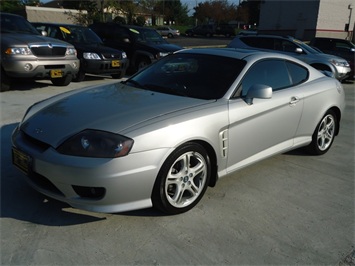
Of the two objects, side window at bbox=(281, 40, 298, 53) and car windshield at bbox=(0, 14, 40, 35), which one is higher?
car windshield at bbox=(0, 14, 40, 35)

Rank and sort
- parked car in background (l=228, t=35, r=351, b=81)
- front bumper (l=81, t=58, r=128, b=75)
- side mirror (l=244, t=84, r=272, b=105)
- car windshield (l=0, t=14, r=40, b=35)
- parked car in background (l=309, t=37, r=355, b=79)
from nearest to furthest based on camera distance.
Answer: side mirror (l=244, t=84, r=272, b=105), car windshield (l=0, t=14, r=40, b=35), front bumper (l=81, t=58, r=128, b=75), parked car in background (l=228, t=35, r=351, b=81), parked car in background (l=309, t=37, r=355, b=79)

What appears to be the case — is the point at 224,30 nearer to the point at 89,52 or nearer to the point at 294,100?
the point at 89,52

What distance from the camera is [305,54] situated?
11.6 metres

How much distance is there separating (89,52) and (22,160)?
6.99 m

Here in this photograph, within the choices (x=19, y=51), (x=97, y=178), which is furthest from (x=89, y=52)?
(x=97, y=178)

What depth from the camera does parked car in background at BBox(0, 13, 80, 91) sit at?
7.23 m

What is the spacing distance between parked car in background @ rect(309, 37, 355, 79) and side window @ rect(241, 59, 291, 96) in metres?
10.3

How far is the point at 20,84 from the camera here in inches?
341

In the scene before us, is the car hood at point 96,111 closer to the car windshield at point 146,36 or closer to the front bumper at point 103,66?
the front bumper at point 103,66

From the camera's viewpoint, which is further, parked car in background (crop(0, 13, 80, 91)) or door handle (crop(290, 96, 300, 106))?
parked car in background (crop(0, 13, 80, 91))

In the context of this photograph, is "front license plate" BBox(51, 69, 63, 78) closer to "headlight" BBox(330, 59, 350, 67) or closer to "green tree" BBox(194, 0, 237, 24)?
"headlight" BBox(330, 59, 350, 67)

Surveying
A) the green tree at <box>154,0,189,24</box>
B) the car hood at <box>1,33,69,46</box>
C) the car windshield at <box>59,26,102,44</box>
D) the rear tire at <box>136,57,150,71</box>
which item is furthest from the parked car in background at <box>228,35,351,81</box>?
the green tree at <box>154,0,189,24</box>

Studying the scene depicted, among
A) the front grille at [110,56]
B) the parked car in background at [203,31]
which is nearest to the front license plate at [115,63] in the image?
the front grille at [110,56]

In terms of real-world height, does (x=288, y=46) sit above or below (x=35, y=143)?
above
